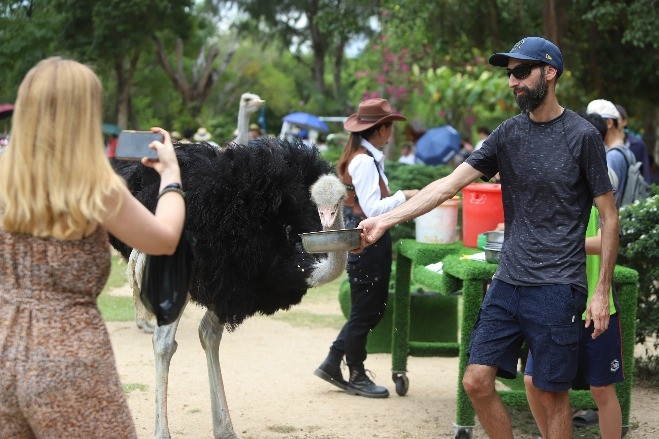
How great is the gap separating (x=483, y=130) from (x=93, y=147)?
16863mm

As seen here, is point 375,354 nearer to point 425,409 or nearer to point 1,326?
point 425,409

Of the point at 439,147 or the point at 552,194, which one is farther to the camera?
the point at 439,147

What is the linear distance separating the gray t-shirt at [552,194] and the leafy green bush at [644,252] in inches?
96.5

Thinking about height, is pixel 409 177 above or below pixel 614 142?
below

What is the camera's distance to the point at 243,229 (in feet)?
17.7

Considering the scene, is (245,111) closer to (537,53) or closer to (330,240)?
(330,240)

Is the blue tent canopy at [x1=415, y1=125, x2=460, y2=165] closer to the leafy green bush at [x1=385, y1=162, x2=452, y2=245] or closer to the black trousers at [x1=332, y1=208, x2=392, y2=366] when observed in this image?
the leafy green bush at [x1=385, y1=162, x2=452, y2=245]

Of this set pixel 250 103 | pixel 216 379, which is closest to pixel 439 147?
pixel 250 103

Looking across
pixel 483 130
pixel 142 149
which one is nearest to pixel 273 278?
pixel 142 149

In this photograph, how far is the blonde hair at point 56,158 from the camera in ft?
9.38

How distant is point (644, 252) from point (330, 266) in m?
2.45

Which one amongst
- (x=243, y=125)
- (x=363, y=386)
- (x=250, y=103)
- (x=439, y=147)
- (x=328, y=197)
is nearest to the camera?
(x=328, y=197)

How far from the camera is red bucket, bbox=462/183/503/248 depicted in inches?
244

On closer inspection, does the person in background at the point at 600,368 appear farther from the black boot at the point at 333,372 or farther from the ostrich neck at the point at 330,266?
the black boot at the point at 333,372
